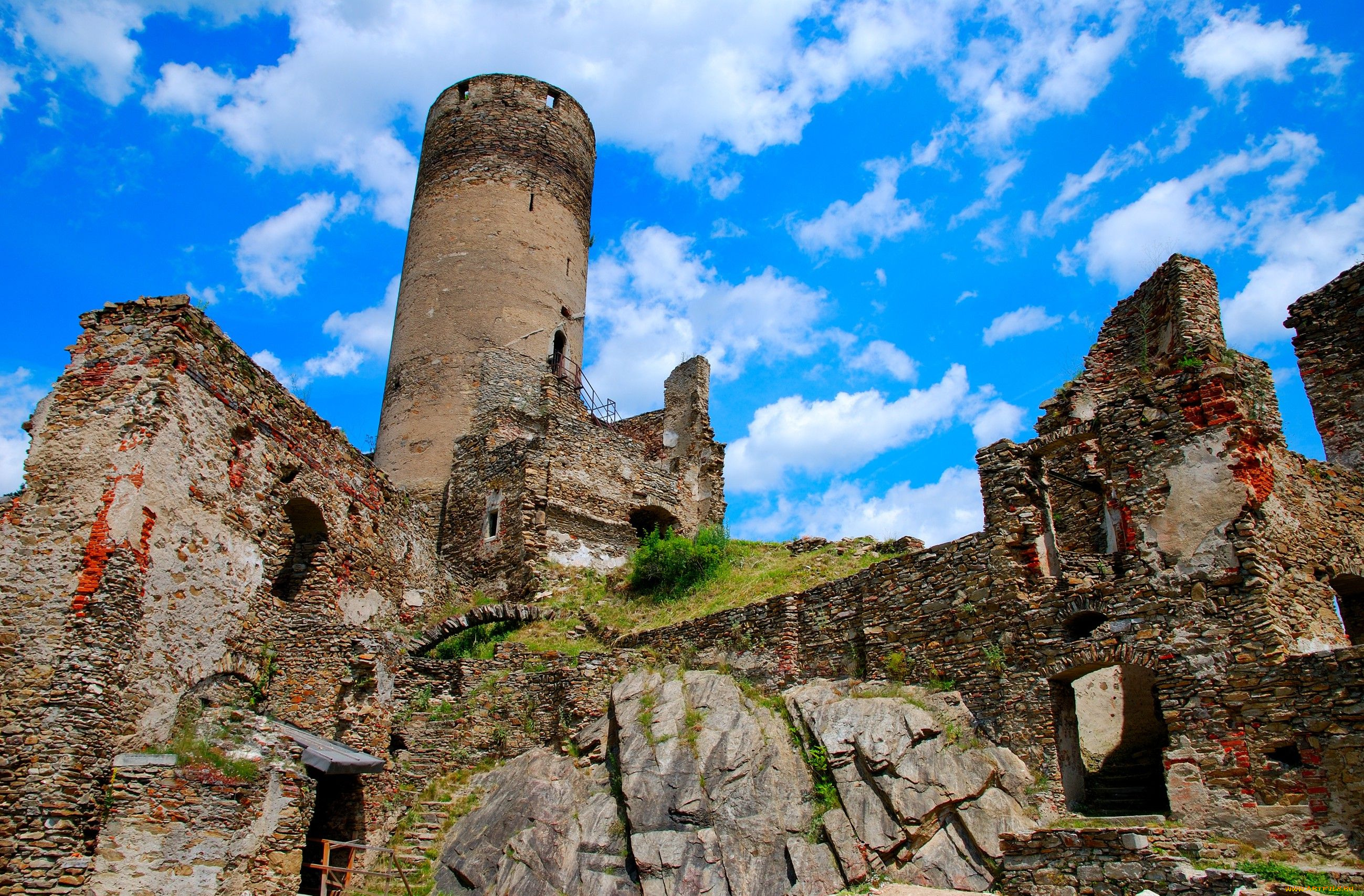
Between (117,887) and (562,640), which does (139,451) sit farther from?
(562,640)

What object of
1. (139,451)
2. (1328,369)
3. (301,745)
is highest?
(1328,369)

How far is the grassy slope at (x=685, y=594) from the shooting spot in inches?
714

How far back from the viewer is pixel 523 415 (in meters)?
24.9

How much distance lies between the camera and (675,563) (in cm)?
2038

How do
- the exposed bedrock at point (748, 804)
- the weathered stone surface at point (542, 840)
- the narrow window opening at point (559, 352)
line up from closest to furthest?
the exposed bedrock at point (748, 804)
the weathered stone surface at point (542, 840)
the narrow window opening at point (559, 352)

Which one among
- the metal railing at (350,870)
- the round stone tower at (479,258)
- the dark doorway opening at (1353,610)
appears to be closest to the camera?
the metal railing at (350,870)

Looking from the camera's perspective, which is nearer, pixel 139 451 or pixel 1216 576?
pixel 1216 576

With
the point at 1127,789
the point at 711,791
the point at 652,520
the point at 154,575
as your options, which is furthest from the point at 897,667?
the point at 652,520

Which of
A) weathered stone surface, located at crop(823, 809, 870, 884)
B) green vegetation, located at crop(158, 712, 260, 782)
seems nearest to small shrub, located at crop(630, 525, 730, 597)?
weathered stone surface, located at crop(823, 809, 870, 884)

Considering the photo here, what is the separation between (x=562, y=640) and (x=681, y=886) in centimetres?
787

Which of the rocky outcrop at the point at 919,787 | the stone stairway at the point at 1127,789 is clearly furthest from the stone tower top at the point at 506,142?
the stone stairway at the point at 1127,789

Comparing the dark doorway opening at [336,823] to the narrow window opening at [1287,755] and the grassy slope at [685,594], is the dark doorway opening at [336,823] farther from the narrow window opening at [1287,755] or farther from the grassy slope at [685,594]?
the narrow window opening at [1287,755]

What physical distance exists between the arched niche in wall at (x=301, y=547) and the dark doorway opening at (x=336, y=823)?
3.93m

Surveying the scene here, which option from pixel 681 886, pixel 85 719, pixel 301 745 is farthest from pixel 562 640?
pixel 85 719
